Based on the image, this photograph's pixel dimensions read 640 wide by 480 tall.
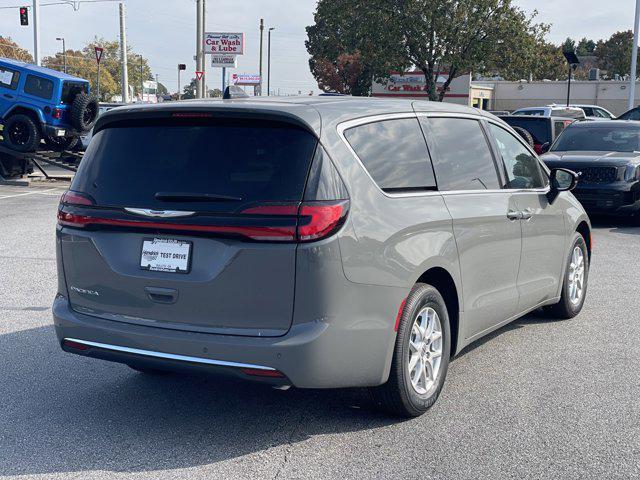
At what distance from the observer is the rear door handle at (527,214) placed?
19.3 ft

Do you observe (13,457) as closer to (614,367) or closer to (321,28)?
(614,367)

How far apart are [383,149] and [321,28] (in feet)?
237

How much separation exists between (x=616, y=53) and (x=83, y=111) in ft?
288

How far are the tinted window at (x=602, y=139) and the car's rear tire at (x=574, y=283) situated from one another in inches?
308

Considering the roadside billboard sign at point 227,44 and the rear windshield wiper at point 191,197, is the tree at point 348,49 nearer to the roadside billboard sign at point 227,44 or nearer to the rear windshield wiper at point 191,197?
the roadside billboard sign at point 227,44

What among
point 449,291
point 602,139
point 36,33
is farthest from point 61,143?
point 449,291

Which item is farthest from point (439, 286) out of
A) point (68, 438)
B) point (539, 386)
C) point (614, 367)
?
point (68, 438)

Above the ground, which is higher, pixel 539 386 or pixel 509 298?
pixel 509 298

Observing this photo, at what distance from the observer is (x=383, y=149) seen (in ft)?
15.2

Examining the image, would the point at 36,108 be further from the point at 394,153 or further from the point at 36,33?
the point at 394,153

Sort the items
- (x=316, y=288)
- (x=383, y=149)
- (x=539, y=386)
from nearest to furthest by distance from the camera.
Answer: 1. (x=316, y=288)
2. (x=383, y=149)
3. (x=539, y=386)

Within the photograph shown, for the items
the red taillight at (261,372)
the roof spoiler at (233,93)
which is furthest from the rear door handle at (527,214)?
the red taillight at (261,372)

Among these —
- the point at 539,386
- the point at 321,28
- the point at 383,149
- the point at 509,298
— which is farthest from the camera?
the point at 321,28

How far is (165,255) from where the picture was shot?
421 cm
